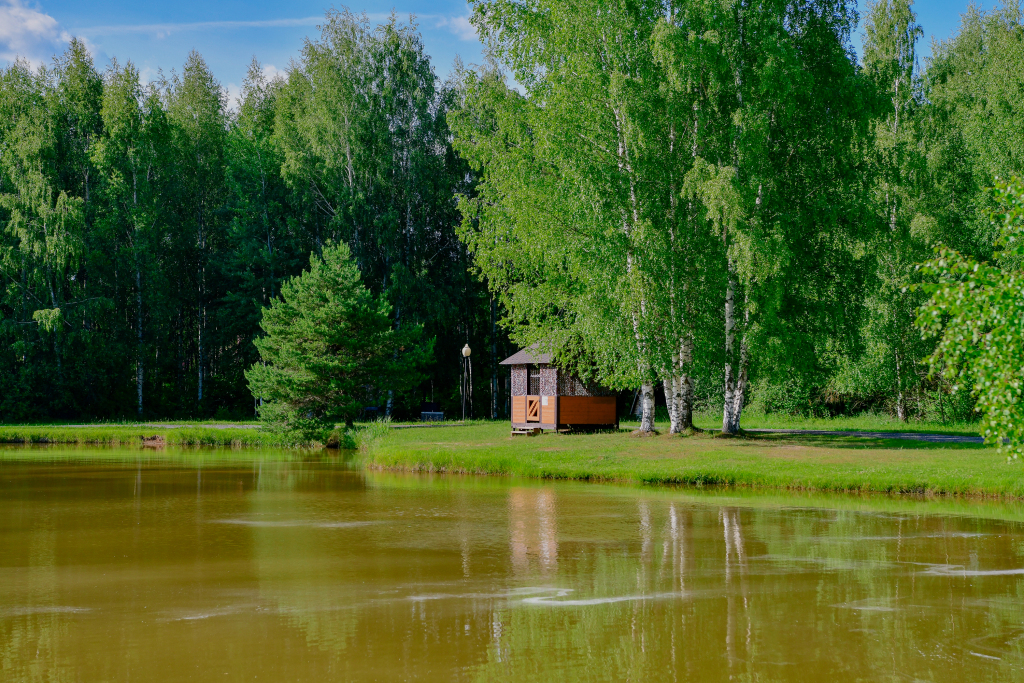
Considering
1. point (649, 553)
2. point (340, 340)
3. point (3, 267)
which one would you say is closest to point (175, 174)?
point (3, 267)

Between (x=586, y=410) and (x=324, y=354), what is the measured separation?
27.2ft

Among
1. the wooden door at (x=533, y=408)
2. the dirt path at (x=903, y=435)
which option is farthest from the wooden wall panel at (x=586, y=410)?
the dirt path at (x=903, y=435)

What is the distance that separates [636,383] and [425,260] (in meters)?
21.3

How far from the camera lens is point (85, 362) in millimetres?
39812

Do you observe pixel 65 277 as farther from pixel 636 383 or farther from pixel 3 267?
pixel 636 383

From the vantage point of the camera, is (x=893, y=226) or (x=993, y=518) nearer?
(x=993, y=518)

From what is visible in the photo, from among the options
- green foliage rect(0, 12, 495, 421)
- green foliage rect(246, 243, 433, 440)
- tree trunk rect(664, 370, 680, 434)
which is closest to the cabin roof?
green foliage rect(246, 243, 433, 440)

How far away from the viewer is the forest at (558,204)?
2214 centimetres

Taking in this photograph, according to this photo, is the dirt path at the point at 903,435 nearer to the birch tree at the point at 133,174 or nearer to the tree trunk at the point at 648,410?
the tree trunk at the point at 648,410

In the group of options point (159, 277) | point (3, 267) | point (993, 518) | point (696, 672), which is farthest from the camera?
point (159, 277)

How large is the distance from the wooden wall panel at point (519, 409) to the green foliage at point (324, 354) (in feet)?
12.8

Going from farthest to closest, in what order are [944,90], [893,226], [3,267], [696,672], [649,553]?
[3,267] → [944,90] → [893,226] → [649,553] → [696,672]

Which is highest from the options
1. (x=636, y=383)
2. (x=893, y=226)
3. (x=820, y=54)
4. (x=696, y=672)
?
(x=820, y=54)

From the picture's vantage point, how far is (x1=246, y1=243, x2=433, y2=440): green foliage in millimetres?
27859
